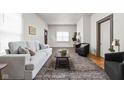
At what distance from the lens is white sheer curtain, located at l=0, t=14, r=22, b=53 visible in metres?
3.98

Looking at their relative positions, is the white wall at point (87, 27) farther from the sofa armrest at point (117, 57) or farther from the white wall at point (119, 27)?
the sofa armrest at point (117, 57)

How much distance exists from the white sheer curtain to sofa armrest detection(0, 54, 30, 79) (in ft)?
4.61

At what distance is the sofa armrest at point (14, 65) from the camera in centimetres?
267

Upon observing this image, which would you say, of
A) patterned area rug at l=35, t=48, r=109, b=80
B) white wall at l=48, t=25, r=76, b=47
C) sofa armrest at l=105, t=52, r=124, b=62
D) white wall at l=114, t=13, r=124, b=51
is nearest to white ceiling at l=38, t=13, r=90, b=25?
white wall at l=48, t=25, r=76, b=47

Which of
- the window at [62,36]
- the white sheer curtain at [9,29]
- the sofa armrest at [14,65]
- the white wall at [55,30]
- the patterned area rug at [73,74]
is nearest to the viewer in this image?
the sofa armrest at [14,65]

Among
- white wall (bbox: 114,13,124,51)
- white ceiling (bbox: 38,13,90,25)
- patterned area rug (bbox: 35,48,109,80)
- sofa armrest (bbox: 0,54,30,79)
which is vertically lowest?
A: patterned area rug (bbox: 35,48,109,80)

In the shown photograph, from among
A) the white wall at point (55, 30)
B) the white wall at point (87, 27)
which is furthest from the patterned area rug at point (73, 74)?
the white wall at point (55, 30)

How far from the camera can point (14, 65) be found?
8.84 feet

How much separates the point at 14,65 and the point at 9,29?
2277 millimetres

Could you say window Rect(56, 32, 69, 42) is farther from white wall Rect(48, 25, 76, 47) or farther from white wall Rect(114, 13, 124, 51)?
white wall Rect(114, 13, 124, 51)

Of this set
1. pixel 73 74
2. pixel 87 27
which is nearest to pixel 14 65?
pixel 73 74

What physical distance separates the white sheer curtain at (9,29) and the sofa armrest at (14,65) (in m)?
1.40

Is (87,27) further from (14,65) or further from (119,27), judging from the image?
(14,65)
